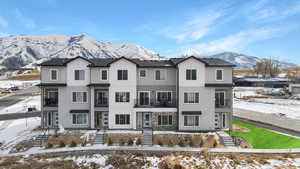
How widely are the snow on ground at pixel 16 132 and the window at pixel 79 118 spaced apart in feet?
14.8

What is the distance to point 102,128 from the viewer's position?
871 inches

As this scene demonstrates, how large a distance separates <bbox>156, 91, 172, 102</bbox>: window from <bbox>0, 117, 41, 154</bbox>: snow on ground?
1614cm

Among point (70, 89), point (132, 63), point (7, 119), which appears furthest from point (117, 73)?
point (7, 119)

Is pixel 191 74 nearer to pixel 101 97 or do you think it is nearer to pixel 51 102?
pixel 101 97

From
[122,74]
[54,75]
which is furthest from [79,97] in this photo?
[122,74]

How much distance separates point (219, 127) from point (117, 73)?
1543cm

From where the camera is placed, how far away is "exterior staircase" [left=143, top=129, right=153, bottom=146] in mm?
18930

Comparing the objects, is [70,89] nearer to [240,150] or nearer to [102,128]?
[102,128]

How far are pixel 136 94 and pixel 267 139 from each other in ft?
53.9

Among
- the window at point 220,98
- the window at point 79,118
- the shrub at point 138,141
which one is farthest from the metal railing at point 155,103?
the window at point 79,118

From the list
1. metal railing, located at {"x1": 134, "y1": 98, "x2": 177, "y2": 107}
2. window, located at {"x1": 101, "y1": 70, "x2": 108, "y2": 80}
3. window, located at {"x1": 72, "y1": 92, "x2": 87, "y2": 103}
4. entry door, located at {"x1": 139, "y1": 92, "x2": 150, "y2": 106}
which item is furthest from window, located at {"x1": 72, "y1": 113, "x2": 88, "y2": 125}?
entry door, located at {"x1": 139, "y1": 92, "x2": 150, "y2": 106}

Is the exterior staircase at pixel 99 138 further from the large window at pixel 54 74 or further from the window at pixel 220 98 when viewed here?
the window at pixel 220 98

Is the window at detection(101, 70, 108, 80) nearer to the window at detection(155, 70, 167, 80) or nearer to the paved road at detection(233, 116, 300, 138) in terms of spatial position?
the window at detection(155, 70, 167, 80)

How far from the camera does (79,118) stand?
2253 centimetres
